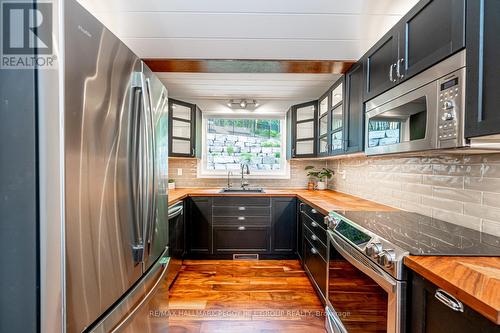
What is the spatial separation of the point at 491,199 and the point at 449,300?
0.78 metres

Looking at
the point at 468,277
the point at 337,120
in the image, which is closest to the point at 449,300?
the point at 468,277

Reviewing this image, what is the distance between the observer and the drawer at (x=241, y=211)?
308 cm

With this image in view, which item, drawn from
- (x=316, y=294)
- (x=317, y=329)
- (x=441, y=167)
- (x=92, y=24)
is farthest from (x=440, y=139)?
(x=316, y=294)

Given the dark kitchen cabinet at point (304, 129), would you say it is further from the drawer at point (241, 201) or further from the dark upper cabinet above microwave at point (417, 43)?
the dark upper cabinet above microwave at point (417, 43)

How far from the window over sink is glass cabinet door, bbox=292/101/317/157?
430 millimetres

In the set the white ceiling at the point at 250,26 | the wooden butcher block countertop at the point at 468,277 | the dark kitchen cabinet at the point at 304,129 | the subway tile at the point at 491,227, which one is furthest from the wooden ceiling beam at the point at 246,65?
the wooden butcher block countertop at the point at 468,277

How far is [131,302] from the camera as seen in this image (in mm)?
1074

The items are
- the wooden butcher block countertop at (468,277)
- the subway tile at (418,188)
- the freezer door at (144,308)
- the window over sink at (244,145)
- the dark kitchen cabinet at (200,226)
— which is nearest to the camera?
the wooden butcher block countertop at (468,277)

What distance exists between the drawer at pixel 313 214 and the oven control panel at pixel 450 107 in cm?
108

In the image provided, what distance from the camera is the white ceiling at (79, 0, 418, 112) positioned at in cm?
144

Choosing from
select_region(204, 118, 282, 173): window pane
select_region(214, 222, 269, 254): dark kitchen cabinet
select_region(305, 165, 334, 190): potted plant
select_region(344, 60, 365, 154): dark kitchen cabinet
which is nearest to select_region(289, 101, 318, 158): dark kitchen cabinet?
select_region(305, 165, 334, 190): potted plant

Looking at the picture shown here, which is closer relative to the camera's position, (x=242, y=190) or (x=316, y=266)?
(x=316, y=266)

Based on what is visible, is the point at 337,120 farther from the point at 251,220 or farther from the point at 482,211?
the point at 251,220

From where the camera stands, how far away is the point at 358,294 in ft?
4.25
